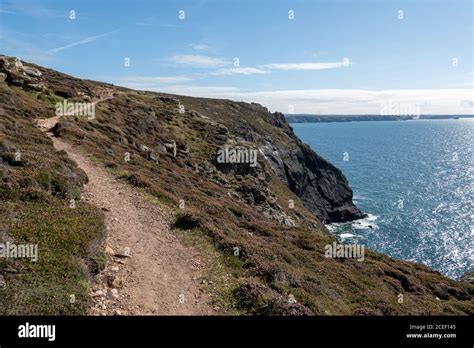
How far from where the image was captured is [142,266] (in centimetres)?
1648

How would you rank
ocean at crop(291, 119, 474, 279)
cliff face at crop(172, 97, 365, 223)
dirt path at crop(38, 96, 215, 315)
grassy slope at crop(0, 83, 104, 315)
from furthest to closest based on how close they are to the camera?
1. cliff face at crop(172, 97, 365, 223)
2. ocean at crop(291, 119, 474, 279)
3. dirt path at crop(38, 96, 215, 315)
4. grassy slope at crop(0, 83, 104, 315)

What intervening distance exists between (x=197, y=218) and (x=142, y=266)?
597 centimetres

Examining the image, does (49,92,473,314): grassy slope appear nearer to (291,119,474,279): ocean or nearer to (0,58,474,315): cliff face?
(0,58,474,315): cliff face

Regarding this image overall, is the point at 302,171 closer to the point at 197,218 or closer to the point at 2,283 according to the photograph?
the point at 197,218

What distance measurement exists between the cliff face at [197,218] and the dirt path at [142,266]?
1064 mm

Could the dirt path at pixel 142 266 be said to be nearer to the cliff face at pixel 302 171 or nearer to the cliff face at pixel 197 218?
the cliff face at pixel 197 218

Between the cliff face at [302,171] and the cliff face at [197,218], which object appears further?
the cliff face at [302,171]

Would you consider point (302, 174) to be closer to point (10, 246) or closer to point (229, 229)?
point (229, 229)

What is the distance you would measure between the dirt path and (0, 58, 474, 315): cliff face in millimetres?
1064

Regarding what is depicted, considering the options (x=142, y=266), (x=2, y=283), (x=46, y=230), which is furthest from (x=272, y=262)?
(x=2, y=283)

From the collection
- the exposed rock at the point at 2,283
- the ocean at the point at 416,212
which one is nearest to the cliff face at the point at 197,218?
the exposed rock at the point at 2,283

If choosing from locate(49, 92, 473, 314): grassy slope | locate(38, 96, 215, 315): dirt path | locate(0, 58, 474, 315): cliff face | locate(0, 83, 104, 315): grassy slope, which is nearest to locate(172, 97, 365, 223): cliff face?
locate(0, 58, 474, 315): cliff face

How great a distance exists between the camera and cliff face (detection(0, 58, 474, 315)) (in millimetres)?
15789

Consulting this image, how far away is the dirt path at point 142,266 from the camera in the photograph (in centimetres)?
1382
